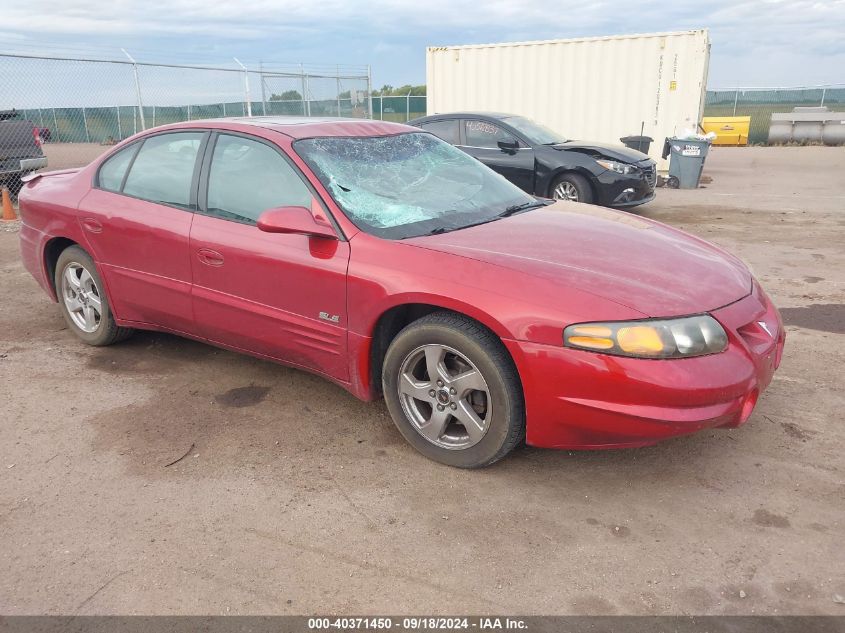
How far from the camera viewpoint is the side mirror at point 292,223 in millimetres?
3166

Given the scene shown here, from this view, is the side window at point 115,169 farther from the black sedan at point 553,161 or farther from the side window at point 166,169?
the black sedan at point 553,161

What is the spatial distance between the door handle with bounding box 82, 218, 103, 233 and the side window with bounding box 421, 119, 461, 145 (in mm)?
6557

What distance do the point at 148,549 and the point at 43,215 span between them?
2.97m

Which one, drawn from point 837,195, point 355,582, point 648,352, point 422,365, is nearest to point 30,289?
point 422,365

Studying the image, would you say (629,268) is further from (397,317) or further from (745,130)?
(745,130)

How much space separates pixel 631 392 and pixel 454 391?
30.2 inches

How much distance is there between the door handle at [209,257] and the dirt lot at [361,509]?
2.60ft

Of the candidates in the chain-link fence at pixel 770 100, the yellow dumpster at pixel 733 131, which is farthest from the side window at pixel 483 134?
the chain-link fence at pixel 770 100

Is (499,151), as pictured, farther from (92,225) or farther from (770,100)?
(770,100)

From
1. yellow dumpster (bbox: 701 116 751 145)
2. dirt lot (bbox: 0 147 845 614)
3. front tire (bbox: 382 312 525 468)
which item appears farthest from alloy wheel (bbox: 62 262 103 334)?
yellow dumpster (bbox: 701 116 751 145)

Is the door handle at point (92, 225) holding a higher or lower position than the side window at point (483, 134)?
lower

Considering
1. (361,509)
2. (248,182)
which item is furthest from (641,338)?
(248,182)

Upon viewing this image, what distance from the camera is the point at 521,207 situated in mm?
3938

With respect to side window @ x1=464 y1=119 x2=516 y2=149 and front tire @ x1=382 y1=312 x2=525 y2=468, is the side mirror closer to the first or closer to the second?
front tire @ x1=382 y1=312 x2=525 y2=468
